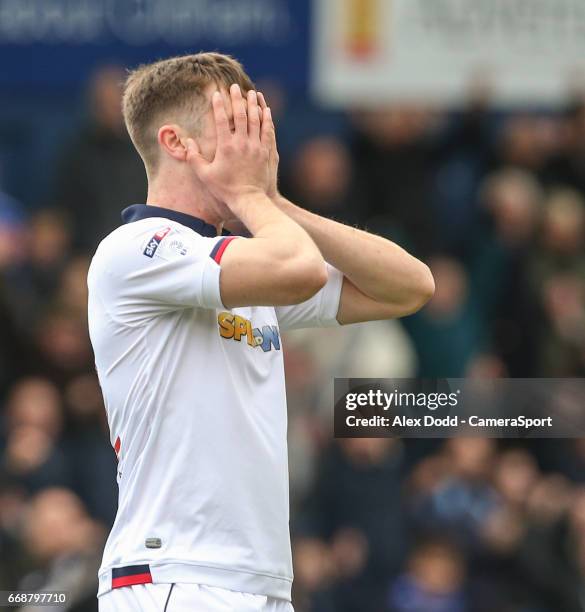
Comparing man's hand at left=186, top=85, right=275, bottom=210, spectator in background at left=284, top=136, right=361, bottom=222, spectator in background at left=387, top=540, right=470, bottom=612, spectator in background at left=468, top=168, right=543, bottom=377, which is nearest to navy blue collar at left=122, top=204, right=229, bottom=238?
man's hand at left=186, top=85, right=275, bottom=210

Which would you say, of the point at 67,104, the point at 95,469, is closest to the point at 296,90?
the point at 67,104

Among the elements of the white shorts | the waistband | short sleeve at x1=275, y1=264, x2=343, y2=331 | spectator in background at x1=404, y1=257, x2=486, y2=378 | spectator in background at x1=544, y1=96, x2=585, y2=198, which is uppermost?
spectator in background at x1=544, y1=96, x2=585, y2=198

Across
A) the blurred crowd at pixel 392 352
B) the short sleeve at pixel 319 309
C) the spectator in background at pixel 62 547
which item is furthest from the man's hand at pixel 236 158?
the blurred crowd at pixel 392 352

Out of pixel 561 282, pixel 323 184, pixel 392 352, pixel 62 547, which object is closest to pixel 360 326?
pixel 392 352

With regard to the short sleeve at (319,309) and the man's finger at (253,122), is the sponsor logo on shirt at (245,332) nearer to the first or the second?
the short sleeve at (319,309)

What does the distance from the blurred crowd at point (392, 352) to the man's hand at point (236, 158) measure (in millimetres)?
2680

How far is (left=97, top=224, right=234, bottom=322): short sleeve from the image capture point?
351 centimetres

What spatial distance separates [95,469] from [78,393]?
33.2 inches

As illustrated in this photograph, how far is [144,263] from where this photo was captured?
358 cm

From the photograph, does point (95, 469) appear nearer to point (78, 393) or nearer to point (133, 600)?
point (78, 393)

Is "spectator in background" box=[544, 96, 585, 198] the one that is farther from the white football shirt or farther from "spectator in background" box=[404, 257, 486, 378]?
the white football shirt

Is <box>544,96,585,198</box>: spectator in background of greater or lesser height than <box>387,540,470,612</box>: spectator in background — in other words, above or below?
above

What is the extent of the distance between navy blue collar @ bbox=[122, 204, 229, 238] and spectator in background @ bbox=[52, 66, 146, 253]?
211 inches

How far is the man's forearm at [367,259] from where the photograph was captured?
→ 387 centimetres
